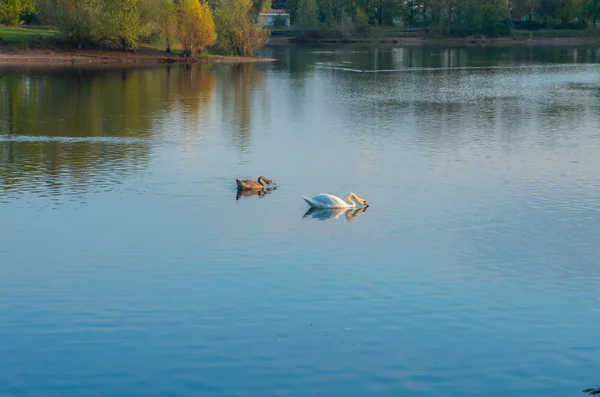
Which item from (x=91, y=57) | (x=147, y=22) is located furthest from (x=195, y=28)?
(x=91, y=57)

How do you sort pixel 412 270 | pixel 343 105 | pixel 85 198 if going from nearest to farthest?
1. pixel 412 270
2. pixel 85 198
3. pixel 343 105

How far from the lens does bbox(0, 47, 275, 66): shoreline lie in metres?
93.3

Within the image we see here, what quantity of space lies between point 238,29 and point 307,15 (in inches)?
2133

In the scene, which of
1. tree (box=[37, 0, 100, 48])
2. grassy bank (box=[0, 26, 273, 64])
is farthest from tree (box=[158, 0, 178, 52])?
tree (box=[37, 0, 100, 48])

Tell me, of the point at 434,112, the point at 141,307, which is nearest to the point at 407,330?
the point at 141,307

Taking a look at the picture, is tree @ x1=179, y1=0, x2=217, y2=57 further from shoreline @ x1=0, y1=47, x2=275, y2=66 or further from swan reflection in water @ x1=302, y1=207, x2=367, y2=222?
swan reflection in water @ x1=302, y1=207, x2=367, y2=222

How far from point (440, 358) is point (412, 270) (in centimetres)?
568

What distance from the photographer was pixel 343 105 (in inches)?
2251

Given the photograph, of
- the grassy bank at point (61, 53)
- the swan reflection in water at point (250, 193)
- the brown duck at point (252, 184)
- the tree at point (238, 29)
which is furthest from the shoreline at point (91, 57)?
the swan reflection in water at point (250, 193)

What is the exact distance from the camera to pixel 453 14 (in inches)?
6722

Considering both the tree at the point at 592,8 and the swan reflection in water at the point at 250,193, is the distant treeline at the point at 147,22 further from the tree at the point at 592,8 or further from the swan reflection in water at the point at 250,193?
the tree at the point at 592,8

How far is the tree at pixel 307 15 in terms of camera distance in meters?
156

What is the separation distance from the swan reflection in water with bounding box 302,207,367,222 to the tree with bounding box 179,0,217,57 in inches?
2830

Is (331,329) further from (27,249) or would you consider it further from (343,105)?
(343,105)
